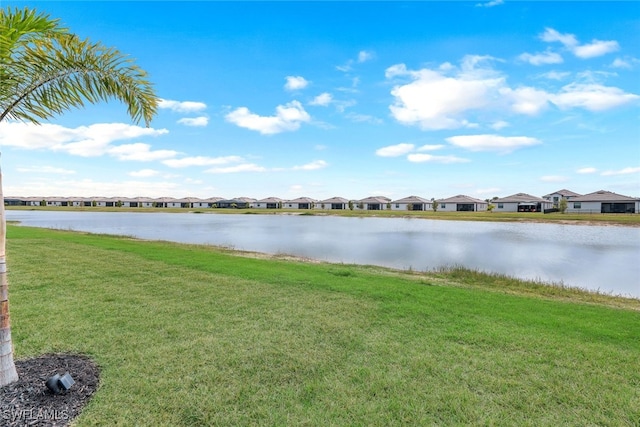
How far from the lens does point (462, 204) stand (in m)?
71.5

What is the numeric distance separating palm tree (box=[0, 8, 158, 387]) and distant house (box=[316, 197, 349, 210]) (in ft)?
277

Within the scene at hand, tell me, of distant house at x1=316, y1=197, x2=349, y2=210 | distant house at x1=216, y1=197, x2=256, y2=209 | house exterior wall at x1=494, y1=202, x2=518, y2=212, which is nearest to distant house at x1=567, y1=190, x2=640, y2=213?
house exterior wall at x1=494, y1=202, x2=518, y2=212

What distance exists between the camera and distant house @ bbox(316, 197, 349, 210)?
88125 mm

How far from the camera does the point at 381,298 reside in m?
6.69

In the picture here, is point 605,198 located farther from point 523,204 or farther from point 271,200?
point 271,200

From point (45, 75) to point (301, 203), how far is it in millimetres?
90238

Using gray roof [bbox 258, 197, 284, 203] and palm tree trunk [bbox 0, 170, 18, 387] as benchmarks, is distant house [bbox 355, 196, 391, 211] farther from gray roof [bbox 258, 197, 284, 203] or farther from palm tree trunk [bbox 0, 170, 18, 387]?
palm tree trunk [bbox 0, 170, 18, 387]

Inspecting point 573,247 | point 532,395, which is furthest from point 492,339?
point 573,247

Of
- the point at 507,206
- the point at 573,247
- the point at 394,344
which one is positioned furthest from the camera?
the point at 507,206

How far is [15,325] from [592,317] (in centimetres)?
924

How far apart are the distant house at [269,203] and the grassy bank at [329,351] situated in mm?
90865

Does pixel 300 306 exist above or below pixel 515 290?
above

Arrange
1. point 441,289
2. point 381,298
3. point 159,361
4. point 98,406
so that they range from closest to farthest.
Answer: point 98,406
point 159,361
point 381,298
point 441,289

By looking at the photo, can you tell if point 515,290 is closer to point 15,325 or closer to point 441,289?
point 441,289
